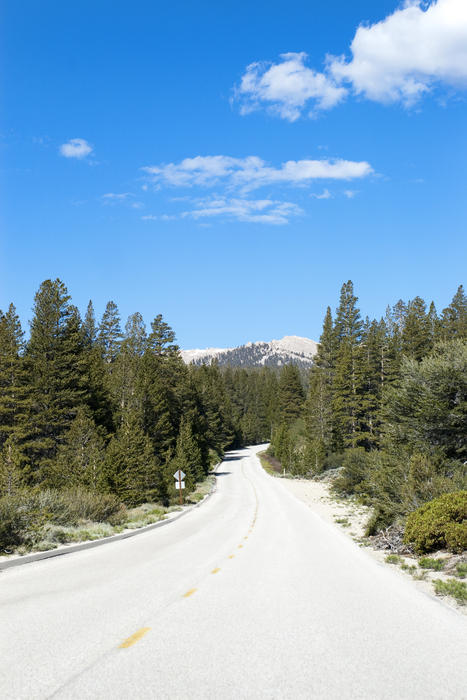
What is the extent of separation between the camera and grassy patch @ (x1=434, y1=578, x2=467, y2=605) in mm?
8180

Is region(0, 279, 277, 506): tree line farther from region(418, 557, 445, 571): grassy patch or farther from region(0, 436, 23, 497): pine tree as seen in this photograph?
region(418, 557, 445, 571): grassy patch

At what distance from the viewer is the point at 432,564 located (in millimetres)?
11086

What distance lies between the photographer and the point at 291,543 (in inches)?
656

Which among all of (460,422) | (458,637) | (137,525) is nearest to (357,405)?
(460,422)

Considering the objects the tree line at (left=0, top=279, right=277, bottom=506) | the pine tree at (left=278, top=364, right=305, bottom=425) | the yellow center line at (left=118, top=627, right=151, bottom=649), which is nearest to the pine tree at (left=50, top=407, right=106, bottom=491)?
the tree line at (left=0, top=279, right=277, bottom=506)

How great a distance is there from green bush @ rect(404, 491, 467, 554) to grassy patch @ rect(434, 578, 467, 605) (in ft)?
7.57

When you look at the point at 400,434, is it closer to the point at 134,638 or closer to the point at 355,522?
the point at 355,522

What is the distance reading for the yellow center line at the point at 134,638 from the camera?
504 cm

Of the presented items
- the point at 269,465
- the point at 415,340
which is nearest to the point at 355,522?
the point at 415,340

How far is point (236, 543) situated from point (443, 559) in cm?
707

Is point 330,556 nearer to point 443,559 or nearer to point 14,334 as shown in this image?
point 443,559

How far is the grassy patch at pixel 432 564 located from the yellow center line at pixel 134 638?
25.1 feet

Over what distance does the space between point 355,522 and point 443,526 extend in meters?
13.4

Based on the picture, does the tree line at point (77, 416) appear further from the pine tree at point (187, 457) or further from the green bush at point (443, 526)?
the green bush at point (443, 526)
